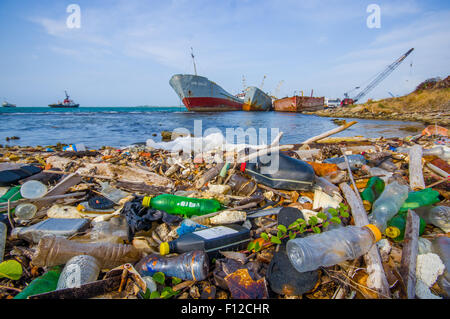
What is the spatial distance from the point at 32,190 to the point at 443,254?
13.2ft

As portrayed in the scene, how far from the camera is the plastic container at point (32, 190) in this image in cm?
218

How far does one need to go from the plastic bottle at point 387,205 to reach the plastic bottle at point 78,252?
214 cm

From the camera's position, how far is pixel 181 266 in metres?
1.31

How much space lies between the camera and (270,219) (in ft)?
6.37

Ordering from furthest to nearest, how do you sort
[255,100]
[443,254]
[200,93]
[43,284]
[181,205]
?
[255,100] → [200,93] → [181,205] → [443,254] → [43,284]

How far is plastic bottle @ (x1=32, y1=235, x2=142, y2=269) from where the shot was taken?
131 centimetres

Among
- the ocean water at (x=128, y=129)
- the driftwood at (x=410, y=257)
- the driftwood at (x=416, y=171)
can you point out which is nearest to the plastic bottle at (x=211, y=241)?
the driftwood at (x=410, y=257)

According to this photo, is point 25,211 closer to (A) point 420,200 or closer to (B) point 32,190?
(B) point 32,190

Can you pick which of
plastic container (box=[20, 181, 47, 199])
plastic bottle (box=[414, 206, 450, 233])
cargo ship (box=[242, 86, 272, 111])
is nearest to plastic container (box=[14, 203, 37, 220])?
plastic container (box=[20, 181, 47, 199])

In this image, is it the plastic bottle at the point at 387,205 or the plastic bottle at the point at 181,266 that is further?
the plastic bottle at the point at 387,205

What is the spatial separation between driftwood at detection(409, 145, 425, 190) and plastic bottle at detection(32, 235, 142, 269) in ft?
11.0

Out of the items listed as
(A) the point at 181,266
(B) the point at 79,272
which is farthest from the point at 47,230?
(A) the point at 181,266

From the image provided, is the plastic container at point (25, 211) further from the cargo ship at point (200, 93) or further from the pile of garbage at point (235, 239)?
the cargo ship at point (200, 93)
